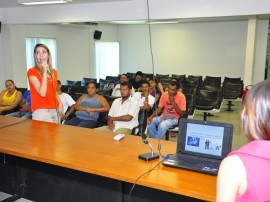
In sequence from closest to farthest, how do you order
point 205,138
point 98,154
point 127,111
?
point 205,138 → point 98,154 → point 127,111

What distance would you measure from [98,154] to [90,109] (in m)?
2.52

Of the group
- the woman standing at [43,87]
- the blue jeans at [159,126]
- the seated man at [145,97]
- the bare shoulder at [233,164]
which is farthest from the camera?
the seated man at [145,97]

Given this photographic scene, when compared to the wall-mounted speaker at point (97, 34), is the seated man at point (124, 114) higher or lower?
lower

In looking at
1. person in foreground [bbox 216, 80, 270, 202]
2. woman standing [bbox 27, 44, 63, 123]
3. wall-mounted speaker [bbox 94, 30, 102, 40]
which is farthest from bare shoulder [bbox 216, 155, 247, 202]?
wall-mounted speaker [bbox 94, 30, 102, 40]

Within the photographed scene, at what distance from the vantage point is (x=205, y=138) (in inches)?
75.7

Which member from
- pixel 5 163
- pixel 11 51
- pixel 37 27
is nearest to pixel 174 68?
pixel 37 27

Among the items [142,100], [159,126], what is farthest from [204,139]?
[142,100]

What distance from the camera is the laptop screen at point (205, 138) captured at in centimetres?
186

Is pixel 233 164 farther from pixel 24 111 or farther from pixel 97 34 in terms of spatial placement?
pixel 97 34

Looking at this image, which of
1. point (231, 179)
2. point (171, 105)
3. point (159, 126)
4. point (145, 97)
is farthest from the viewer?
point (145, 97)

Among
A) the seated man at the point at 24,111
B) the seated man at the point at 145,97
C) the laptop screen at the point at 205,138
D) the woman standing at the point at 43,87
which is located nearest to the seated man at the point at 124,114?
the seated man at the point at 145,97

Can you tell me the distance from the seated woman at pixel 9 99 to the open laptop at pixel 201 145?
419 cm

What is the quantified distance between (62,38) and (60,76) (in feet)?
4.10

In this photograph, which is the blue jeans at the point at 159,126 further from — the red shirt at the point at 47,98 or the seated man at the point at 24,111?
the seated man at the point at 24,111
